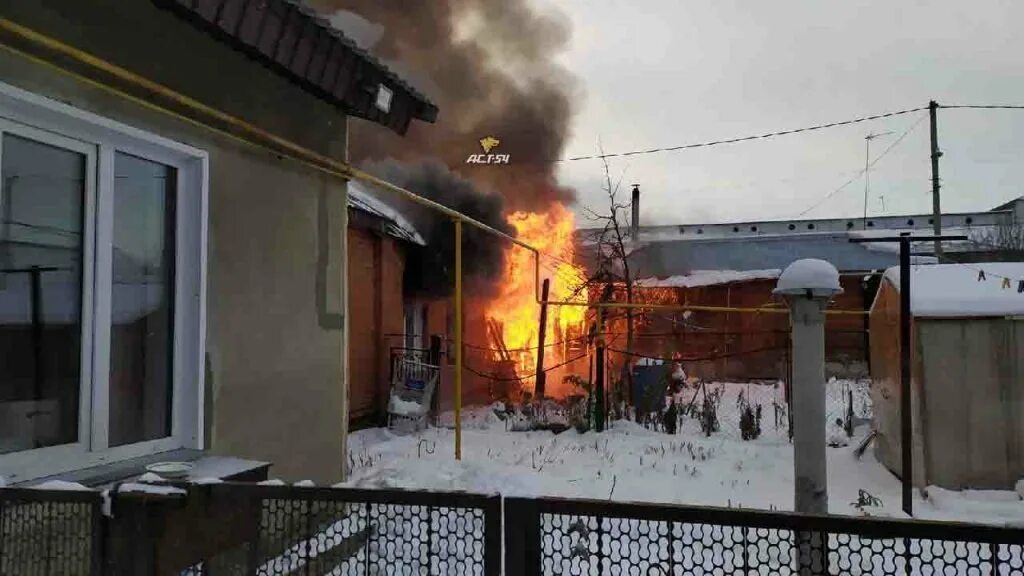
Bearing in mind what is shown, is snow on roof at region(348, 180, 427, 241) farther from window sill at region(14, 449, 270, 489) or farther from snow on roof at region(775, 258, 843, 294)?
snow on roof at region(775, 258, 843, 294)

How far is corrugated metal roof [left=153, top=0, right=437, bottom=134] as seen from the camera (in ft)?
13.2

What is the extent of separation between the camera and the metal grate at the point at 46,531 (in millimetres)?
2451

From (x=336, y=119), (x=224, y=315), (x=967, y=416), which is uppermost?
(x=336, y=119)

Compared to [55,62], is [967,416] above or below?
below

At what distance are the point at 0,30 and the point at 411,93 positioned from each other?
306cm

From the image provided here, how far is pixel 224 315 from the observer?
14.3ft

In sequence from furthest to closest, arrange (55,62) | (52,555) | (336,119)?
(336,119), (55,62), (52,555)

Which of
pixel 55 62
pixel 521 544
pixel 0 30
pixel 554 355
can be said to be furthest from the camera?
pixel 554 355

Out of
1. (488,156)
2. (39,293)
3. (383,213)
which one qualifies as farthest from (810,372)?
(488,156)

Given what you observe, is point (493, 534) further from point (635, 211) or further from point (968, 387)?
point (635, 211)

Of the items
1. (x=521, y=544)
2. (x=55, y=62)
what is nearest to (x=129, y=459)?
(x=55, y=62)

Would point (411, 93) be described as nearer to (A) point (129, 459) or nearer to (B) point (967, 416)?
(A) point (129, 459)

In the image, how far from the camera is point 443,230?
51.6ft

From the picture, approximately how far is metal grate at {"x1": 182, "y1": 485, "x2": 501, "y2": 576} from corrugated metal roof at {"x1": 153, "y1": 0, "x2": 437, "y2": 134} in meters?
2.50
